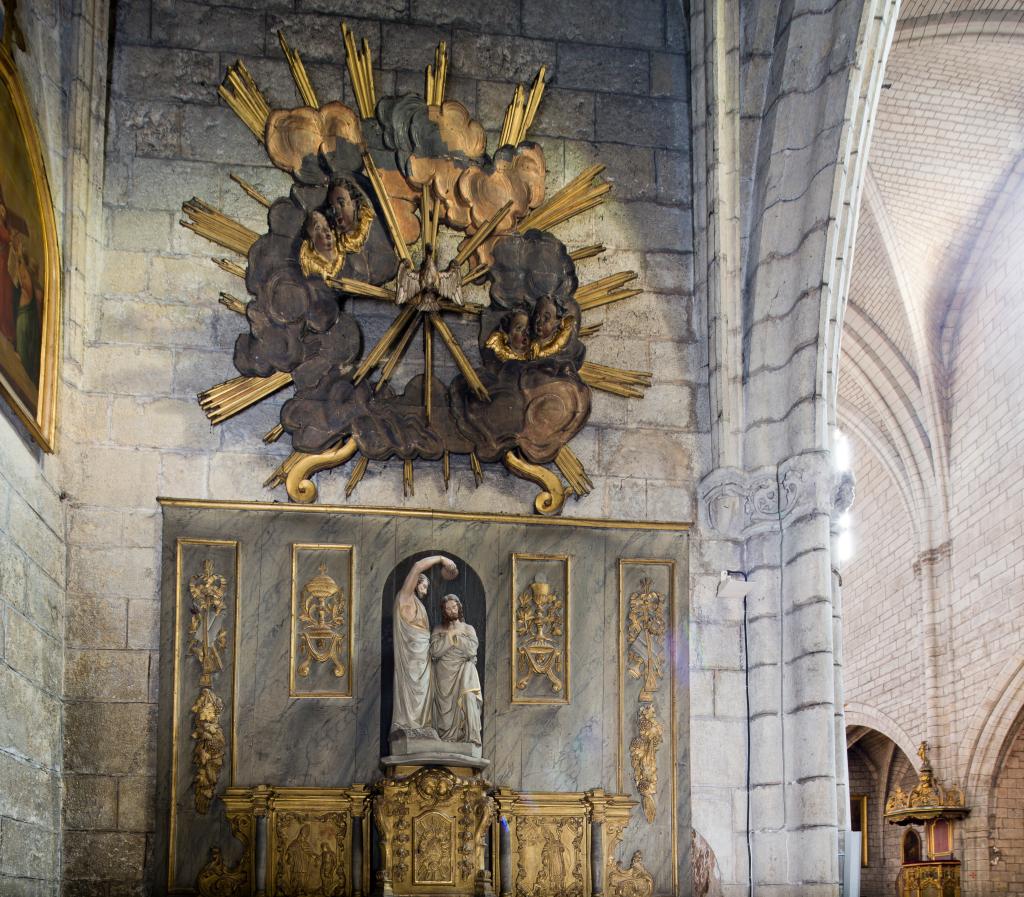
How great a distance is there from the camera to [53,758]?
9.28 metres

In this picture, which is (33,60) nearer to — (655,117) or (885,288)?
(655,117)

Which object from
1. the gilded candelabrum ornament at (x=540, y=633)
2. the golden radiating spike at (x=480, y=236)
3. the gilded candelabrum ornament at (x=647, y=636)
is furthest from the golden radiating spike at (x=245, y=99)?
the gilded candelabrum ornament at (x=647, y=636)

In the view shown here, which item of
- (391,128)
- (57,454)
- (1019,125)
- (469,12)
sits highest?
(1019,125)

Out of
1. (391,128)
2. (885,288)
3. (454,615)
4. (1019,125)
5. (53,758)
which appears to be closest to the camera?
(53,758)

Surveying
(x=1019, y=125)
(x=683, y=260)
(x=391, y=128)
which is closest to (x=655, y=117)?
(x=683, y=260)

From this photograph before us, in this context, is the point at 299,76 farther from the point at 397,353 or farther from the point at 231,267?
the point at 397,353

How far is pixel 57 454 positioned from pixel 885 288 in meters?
10.9

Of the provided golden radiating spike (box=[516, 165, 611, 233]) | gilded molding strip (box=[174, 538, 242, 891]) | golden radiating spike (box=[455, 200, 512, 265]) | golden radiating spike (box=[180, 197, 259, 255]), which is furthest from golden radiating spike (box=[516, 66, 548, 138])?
gilded molding strip (box=[174, 538, 242, 891])

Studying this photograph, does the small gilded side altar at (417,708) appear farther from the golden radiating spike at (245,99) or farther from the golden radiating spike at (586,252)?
the golden radiating spike at (245,99)

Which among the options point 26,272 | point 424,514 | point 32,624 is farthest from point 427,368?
point 32,624

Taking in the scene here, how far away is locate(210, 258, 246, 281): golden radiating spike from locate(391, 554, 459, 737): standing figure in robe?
7.09 ft

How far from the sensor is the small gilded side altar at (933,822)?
688 inches

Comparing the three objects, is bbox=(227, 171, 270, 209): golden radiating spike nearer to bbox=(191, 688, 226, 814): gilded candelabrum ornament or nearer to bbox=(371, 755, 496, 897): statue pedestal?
bbox=(191, 688, 226, 814): gilded candelabrum ornament

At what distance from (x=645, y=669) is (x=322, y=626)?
2040 millimetres
